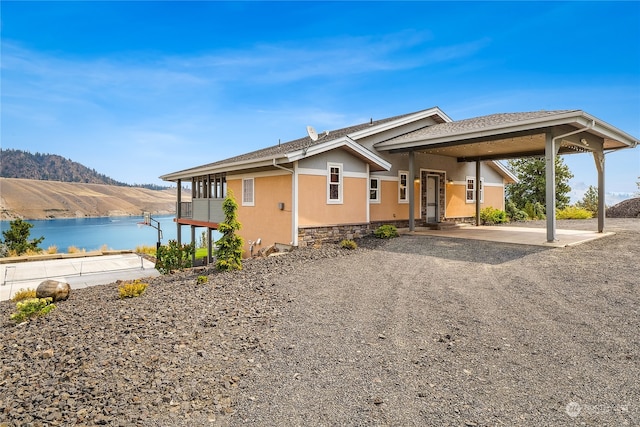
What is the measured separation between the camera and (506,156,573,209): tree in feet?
80.0

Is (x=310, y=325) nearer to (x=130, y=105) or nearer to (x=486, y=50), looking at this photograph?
(x=486, y=50)

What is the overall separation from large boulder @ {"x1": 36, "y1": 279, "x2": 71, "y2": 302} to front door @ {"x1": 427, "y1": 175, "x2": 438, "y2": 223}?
13889mm

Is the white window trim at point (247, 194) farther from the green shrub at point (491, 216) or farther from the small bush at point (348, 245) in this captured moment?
the green shrub at point (491, 216)

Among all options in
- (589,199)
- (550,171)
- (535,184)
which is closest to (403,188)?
(550,171)

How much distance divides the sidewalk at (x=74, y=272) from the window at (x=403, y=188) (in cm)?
1067

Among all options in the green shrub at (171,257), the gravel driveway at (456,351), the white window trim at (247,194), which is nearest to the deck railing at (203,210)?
the white window trim at (247,194)

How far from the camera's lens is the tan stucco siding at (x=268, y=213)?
11266 millimetres

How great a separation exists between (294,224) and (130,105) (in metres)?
20.0

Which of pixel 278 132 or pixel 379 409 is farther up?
pixel 278 132

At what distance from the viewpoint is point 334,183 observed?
1170 centimetres

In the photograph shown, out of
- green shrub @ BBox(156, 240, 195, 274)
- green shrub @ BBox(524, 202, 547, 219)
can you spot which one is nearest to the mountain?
green shrub @ BBox(156, 240, 195, 274)

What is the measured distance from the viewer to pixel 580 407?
2766 millimetres

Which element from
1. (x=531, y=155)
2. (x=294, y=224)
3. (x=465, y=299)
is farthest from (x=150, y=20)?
(x=531, y=155)

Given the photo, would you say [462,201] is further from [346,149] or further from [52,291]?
[52,291]
